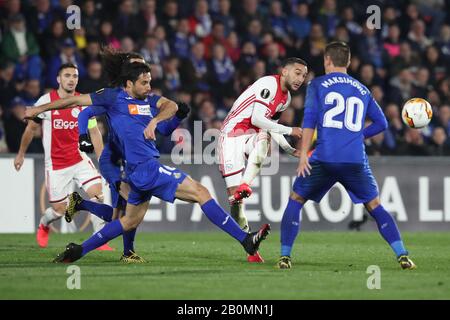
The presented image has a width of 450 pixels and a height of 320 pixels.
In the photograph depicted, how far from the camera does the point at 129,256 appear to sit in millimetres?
10453

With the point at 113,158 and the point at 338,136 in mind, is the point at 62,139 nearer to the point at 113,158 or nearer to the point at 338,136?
the point at 113,158

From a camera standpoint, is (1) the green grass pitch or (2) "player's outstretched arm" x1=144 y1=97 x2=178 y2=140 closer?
(1) the green grass pitch

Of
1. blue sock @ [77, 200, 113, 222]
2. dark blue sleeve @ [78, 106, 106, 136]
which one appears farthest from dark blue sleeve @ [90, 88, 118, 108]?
blue sock @ [77, 200, 113, 222]

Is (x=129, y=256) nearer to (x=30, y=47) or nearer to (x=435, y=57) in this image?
(x=30, y=47)

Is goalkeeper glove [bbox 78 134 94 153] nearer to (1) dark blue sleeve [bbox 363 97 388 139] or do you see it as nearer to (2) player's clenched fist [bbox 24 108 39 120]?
(2) player's clenched fist [bbox 24 108 39 120]

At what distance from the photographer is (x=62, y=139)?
12.7 meters

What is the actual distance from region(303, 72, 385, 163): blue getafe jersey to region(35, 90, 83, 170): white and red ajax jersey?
167 inches

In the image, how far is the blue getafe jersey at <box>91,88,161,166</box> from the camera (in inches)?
381

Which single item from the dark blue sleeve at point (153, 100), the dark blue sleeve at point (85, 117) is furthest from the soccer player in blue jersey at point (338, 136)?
the dark blue sleeve at point (85, 117)

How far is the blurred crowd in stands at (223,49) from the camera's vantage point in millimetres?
16719

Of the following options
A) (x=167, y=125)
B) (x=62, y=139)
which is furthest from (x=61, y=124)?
(x=167, y=125)

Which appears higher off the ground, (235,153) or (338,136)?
(338,136)

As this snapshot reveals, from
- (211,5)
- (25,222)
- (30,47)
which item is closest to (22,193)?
(25,222)

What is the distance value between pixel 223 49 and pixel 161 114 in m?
8.65
